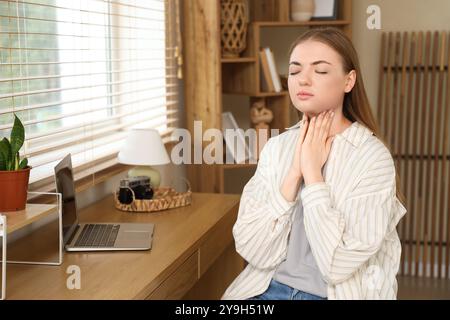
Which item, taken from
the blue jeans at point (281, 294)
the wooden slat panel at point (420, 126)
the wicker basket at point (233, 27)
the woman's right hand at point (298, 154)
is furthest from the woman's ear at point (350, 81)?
the wooden slat panel at point (420, 126)

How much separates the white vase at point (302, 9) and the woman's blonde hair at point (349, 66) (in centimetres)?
193

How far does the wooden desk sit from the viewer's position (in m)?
1.72

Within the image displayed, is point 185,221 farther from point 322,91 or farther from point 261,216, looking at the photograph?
point 322,91

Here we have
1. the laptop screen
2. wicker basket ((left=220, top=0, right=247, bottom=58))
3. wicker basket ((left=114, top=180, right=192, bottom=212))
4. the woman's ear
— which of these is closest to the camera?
the woman's ear

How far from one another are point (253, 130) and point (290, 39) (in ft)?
2.87

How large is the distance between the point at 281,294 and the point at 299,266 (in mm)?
85

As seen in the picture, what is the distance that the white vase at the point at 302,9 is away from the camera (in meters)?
3.67

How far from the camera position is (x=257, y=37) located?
3.55 meters

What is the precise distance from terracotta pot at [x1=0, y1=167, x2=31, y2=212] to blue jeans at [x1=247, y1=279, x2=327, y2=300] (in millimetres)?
664

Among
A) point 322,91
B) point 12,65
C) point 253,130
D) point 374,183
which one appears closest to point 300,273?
point 374,183

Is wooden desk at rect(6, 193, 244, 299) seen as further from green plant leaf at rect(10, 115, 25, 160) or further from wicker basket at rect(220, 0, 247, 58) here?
wicker basket at rect(220, 0, 247, 58)

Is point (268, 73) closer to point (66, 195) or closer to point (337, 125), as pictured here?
point (66, 195)

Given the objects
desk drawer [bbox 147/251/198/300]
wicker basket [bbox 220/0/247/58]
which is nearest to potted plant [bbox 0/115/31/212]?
desk drawer [bbox 147/251/198/300]

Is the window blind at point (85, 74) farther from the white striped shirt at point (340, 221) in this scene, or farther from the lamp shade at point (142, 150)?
the white striped shirt at point (340, 221)
